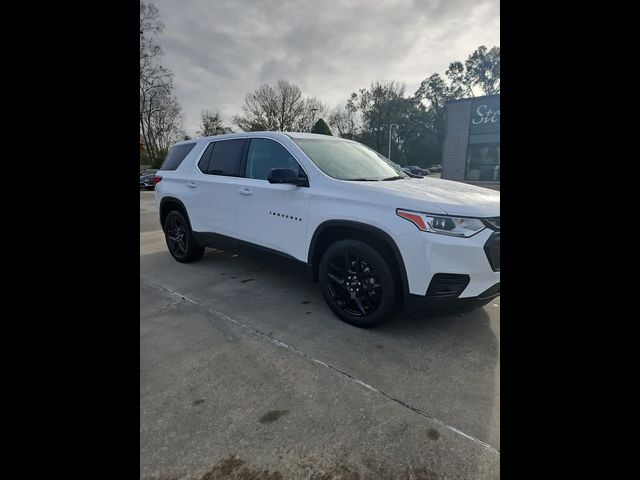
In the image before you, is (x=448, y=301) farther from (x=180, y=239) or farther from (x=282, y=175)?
(x=180, y=239)

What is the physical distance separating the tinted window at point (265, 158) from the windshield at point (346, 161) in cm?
18

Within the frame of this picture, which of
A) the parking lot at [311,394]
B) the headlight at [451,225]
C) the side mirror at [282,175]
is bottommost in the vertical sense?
the parking lot at [311,394]

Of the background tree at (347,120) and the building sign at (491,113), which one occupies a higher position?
the background tree at (347,120)

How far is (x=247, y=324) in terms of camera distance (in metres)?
3.04

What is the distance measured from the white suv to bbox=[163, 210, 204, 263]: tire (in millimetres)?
182

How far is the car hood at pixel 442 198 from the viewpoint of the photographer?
2.44 metres

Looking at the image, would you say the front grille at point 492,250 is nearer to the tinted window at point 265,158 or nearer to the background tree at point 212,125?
the tinted window at point 265,158

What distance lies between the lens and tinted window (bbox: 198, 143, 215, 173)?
4.30 metres

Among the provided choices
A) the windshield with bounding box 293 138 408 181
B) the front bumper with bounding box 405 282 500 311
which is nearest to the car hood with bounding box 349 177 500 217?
the windshield with bounding box 293 138 408 181

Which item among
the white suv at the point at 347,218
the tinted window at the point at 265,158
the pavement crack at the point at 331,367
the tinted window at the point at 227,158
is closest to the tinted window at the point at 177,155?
the white suv at the point at 347,218
